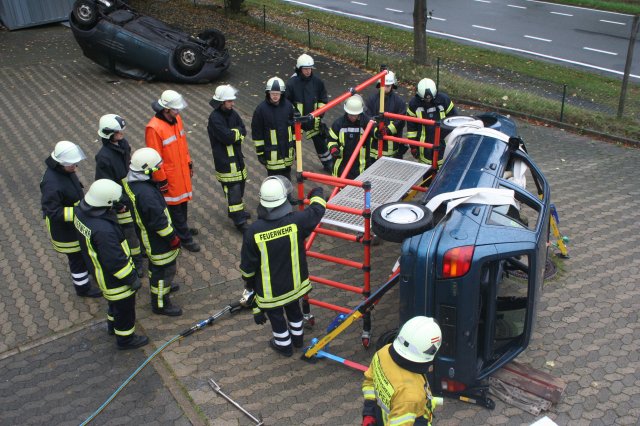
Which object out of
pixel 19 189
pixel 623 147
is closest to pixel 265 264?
pixel 19 189

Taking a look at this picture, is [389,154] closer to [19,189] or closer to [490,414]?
[490,414]

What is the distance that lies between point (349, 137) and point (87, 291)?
11.0 ft

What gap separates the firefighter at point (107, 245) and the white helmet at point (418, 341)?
272cm

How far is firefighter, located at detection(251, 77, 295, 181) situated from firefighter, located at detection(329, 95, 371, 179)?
60 centimetres

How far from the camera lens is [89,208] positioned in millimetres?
5258

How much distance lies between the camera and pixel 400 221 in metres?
4.77

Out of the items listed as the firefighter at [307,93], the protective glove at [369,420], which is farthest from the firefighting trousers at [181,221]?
the protective glove at [369,420]

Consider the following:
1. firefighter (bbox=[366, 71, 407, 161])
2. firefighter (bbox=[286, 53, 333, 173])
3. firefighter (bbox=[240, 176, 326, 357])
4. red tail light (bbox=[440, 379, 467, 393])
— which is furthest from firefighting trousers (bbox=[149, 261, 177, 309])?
firefighter (bbox=[286, 53, 333, 173])

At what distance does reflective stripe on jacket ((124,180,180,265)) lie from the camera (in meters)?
5.65

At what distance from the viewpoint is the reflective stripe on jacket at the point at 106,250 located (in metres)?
5.20

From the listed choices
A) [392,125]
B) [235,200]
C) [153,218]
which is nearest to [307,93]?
[392,125]

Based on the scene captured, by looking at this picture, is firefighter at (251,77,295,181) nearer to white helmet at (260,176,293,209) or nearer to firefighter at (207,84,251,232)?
firefighter at (207,84,251,232)

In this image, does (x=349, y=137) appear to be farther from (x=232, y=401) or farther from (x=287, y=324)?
(x=232, y=401)

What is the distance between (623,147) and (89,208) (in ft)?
29.0
